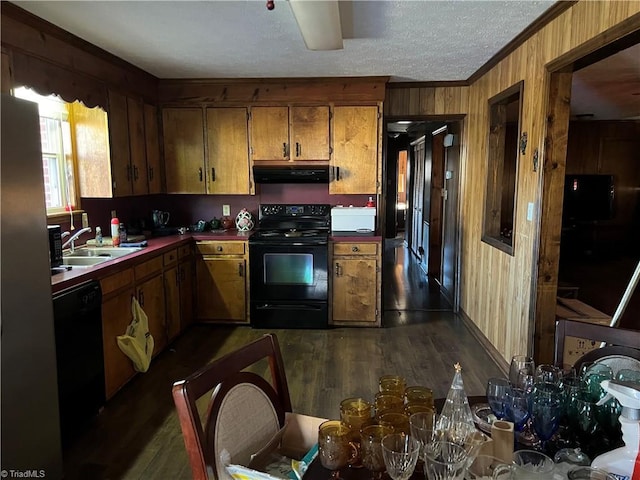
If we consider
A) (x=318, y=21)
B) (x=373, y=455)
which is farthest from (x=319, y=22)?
(x=373, y=455)

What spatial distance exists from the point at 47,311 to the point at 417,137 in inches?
282

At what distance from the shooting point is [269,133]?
4.46m

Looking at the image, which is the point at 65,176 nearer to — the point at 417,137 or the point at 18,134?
the point at 18,134

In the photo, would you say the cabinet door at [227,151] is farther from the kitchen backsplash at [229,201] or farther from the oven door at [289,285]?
the oven door at [289,285]

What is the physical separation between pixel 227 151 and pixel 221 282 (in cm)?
134

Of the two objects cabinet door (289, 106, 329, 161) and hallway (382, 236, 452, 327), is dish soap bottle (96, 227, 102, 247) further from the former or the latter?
hallway (382, 236, 452, 327)

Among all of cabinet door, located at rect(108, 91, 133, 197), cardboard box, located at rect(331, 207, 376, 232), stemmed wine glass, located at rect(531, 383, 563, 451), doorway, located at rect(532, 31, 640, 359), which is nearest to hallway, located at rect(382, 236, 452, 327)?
cardboard box, located at rect(331, 207, 376, 232)

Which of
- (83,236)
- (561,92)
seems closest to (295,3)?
(561,92)

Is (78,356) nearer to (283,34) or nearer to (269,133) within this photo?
(283,34)

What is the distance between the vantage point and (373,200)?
477 cm

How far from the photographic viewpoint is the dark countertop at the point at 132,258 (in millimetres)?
2424

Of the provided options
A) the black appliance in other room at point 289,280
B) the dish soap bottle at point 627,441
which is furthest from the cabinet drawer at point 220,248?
the dish soap bottle at point 627,441

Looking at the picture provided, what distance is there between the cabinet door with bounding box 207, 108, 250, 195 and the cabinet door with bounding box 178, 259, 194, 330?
877 millimetres

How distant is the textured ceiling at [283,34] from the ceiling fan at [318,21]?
0.31ft
